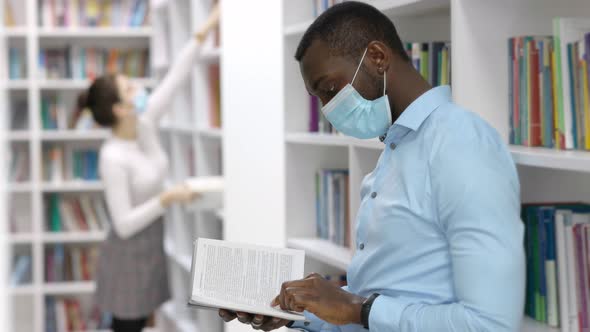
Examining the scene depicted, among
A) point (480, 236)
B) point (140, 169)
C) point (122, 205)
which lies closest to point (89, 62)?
point (140, 169)

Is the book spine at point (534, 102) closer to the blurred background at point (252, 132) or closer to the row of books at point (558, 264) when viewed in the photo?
the blurred background at point (252, 132)

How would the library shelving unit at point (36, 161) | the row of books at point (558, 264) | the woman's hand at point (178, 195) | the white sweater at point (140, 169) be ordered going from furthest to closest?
the library shelving unit at point (36, 161) → the white sweater at point (140, 169) → the woman's hand at point (178, 195) → the row of books at point (558, 264)

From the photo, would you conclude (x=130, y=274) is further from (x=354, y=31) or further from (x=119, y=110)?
(x=354, y=31)

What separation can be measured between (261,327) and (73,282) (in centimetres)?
400

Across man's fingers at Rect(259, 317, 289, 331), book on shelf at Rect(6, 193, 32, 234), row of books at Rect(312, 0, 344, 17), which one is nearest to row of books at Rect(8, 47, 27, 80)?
book on shelf at Rect(6, 193, 32, 234)

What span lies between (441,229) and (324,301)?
232mm

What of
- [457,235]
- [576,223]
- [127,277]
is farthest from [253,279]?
[127,277]

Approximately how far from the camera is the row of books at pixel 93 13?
5.16 metres

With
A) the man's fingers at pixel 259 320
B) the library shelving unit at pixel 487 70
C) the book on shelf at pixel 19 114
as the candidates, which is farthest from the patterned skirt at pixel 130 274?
the man's fingers at pixel 259 320

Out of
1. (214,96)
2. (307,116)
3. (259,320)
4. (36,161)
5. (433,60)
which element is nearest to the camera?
(259,320)

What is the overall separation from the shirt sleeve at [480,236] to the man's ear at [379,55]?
0.20m

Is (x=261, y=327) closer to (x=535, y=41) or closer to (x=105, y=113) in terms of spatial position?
(x=535, y=41)

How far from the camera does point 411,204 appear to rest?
128cm

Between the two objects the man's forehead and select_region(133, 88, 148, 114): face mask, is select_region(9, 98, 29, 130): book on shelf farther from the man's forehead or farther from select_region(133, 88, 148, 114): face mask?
the man's forehead
